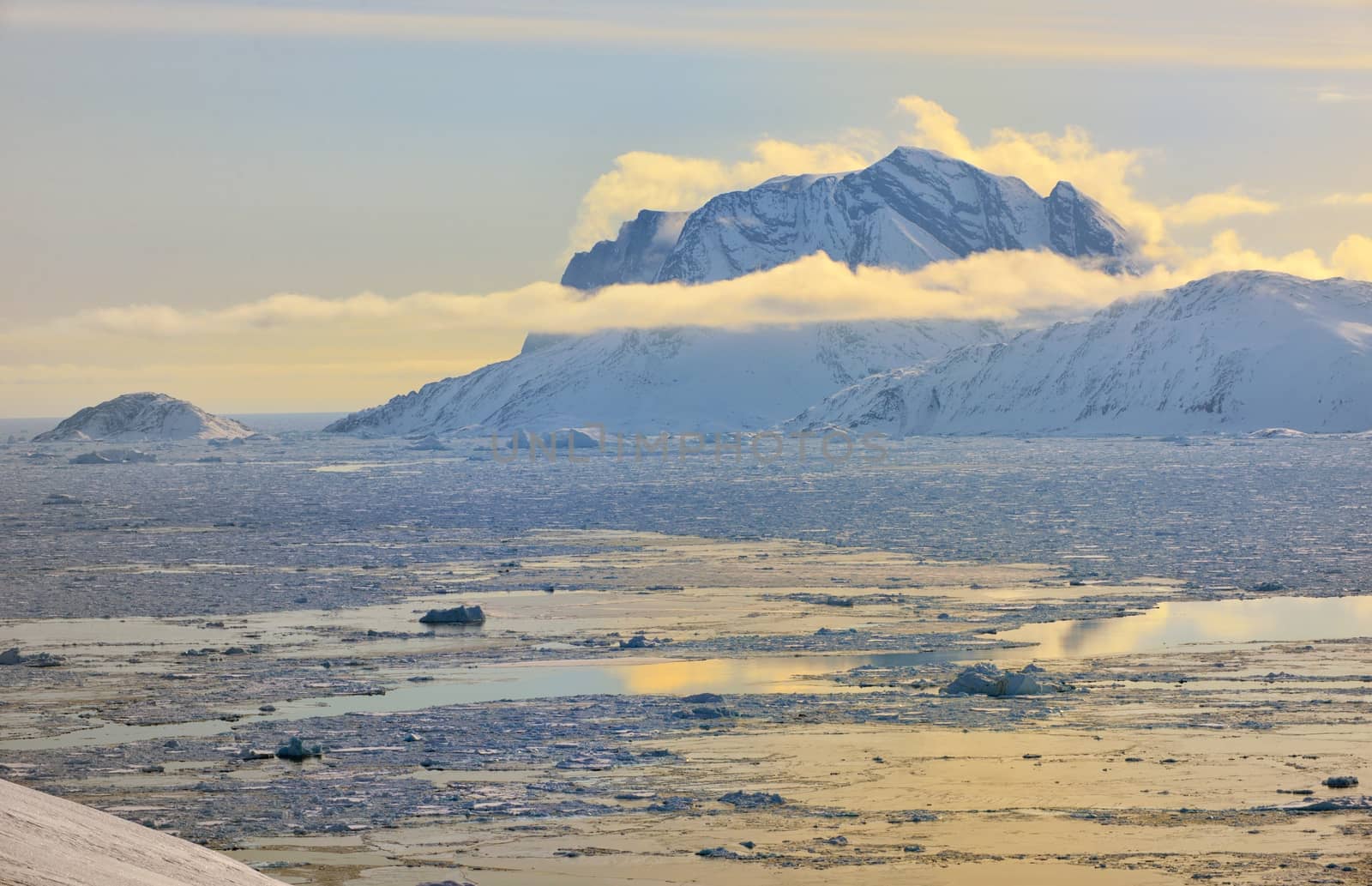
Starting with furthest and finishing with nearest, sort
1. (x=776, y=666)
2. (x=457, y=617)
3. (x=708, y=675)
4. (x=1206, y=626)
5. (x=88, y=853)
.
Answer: (x=457, y=617) < (x=1206, y=626) < (x=776, y=666) < (x=708, y=675) < (x=88, y=853)

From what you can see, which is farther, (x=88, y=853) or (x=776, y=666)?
(x=776, y=666)

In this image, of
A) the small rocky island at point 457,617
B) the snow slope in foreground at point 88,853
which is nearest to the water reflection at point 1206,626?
the small rocky island at point 457,617

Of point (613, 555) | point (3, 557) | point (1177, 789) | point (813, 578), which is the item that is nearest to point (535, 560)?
point (613, 555)

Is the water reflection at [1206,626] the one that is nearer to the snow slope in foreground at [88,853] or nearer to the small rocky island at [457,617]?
the small rocky island at [457,617]

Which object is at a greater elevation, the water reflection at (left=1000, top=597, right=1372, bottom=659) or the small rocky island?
the small rocky island

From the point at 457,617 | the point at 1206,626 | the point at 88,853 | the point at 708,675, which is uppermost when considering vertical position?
the point at 88,853

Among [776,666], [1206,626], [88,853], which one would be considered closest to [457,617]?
[776,666]

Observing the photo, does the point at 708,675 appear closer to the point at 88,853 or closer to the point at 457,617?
the point at 457,617

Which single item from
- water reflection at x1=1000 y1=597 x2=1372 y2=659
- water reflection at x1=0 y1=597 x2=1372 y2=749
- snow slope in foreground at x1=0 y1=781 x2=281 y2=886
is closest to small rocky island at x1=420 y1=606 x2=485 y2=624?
water reflection at x1=0 y1=597 x2=1372 y2=749

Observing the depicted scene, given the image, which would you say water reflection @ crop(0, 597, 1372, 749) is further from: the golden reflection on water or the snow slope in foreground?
the snow slope in foreground

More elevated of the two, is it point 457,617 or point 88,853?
point 88,853
